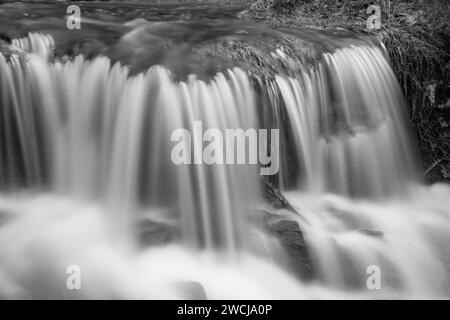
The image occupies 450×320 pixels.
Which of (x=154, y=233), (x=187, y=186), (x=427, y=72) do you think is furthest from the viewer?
(x=427, y=72)

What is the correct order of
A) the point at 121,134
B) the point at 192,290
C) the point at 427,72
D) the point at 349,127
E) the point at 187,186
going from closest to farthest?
the point at 192,290 < the point at 187,186 < the point at 121,134 < the point at 349,127 < the point at 427,72

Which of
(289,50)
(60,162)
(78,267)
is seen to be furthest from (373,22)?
(78,267)

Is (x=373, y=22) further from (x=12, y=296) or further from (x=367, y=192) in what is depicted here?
(x=12, y=296)

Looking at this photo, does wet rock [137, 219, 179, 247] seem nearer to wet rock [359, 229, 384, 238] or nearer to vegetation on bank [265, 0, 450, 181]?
wet rock [359, 229, 384, 238]

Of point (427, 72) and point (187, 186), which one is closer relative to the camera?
point (187, 186)

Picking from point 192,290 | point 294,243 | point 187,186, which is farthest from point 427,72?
point 192,290

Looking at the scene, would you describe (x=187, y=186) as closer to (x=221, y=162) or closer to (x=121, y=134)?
(x=221, y=162)

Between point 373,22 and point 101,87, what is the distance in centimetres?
408

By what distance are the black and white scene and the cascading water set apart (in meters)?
0.02

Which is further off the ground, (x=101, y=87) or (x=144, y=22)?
(x=144, y=22)

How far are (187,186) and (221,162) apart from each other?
0.41 metres

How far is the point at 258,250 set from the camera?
530 centimetres

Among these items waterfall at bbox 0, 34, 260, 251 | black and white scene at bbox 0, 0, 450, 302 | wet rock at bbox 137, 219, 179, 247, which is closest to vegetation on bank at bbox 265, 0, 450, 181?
black and white scene at bbox 0, 0, 450, 302

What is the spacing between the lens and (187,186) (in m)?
5.51
